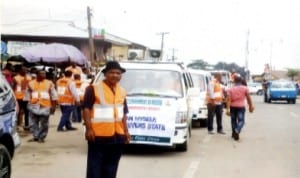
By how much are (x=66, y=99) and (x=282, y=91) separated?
27.0 metres

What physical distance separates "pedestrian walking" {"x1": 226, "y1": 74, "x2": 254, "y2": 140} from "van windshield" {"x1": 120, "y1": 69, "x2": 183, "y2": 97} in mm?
2567

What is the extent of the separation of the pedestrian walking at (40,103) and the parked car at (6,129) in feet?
18.0

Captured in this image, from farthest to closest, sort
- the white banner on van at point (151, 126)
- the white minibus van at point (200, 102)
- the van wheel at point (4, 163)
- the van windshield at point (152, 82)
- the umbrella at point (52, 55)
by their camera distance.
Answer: the umbrella at point (52, 55) < the white minibus van at point (200, 102) < the van windshield at point (152, 82) < the white banner on van at point (151, 126) < the van wheel at point (4, 163)

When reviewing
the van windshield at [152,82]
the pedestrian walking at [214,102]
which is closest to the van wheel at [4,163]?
the van windshield at [152,82]

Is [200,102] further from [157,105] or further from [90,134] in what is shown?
[90,134]

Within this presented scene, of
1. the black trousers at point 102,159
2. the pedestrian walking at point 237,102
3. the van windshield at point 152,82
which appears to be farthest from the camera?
the pedestrian walking at point 237,102

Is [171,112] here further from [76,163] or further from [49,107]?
[49,107]

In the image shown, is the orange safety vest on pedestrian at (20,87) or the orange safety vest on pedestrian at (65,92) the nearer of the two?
the orange safety vest on pedestrian at (20,87)

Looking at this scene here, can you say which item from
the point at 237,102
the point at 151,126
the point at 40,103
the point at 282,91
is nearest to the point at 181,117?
the point at 151,126

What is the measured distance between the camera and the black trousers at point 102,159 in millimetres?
7461

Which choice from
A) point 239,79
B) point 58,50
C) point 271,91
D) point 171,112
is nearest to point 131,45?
point 271,91

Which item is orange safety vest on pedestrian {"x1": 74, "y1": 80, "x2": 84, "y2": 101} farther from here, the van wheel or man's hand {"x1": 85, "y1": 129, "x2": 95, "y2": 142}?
man's hand {"x1": 85, "y1": 129, "x2": 95, "y2": 142}

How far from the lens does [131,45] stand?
2254 inches

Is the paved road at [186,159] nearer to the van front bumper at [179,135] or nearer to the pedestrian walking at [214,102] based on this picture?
the van front bumper at [179,135]
